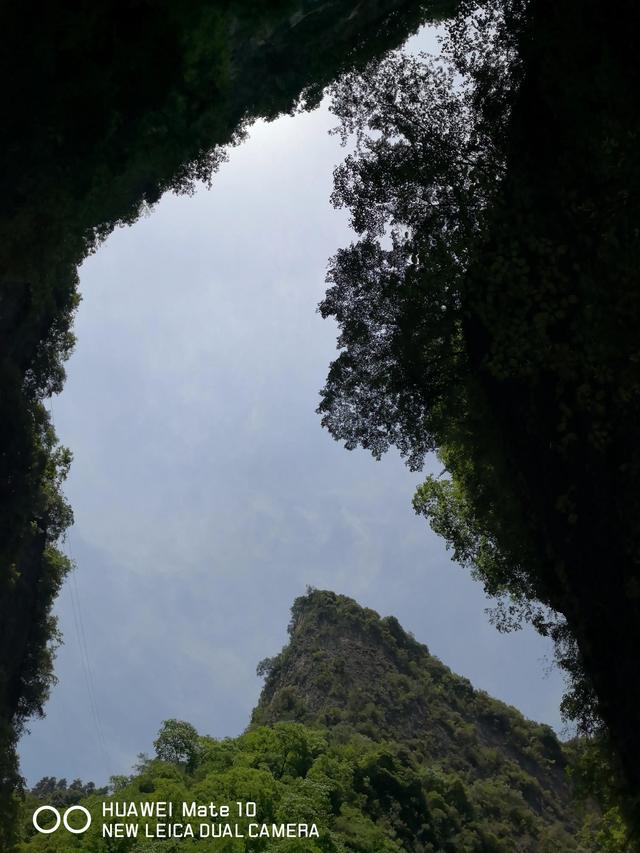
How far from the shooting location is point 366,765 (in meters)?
51.1

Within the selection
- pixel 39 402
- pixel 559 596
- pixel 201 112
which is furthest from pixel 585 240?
pixel 39 402

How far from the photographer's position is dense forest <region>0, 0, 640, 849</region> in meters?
13.1

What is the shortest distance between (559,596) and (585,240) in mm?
7127

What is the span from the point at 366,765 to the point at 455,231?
4404cm

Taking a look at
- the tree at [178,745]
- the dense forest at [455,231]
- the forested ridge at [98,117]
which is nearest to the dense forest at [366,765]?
the tree at [178,745]

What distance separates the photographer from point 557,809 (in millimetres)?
74562

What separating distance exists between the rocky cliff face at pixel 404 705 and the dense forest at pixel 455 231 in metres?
51.7

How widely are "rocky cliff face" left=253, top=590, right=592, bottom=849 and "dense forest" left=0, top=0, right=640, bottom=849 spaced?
170ft

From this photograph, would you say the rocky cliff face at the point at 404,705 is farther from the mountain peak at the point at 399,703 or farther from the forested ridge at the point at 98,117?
the forested ridge at the point at 98,117

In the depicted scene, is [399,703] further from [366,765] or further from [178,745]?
[178,745]

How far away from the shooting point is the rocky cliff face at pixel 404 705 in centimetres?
7100

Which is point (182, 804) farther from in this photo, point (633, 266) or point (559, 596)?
point (633, 266)

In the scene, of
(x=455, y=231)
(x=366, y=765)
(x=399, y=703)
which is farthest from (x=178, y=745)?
(x=455, y=231)

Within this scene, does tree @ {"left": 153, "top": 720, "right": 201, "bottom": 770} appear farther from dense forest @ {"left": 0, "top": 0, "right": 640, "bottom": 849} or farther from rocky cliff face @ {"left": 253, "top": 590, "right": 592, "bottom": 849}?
dense forest @ {"left": 0, "top": 0, "right": 640, "bottom": 849}
